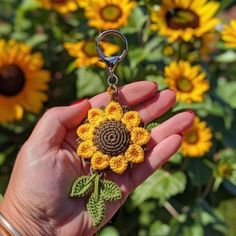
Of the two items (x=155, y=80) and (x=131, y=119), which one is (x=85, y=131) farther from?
(x=155, y=80)

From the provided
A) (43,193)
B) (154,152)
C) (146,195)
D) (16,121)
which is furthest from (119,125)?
(16,121)

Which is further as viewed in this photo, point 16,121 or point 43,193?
point 16,121

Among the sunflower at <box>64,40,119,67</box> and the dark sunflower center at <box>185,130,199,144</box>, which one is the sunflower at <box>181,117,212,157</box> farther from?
the sunflower at <box>64,40,119,67</box>

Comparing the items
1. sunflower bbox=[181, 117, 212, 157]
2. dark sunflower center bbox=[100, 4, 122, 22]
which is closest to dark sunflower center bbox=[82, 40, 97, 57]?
dark sunflower center bbox=[100, 4, 122, 22]

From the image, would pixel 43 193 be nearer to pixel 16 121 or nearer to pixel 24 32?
pixel 16 121

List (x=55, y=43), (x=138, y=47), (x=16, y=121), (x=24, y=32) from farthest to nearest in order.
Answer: (x=24, y=32), (x=55, y=43), (x=16, y=121), (x=138, y=47)

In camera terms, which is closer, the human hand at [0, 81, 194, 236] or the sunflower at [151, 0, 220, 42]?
the human hand at [0, 81, 194, 236]

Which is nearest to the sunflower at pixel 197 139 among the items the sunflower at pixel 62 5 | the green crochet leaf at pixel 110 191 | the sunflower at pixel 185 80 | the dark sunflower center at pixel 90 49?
the sunflower at pixel 185 80
